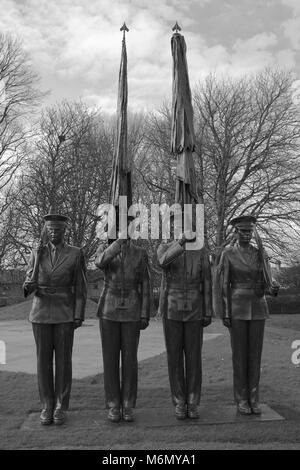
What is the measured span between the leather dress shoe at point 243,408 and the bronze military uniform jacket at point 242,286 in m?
0.98

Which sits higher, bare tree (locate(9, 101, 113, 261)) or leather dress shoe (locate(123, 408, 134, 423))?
bare tree (locate(9, 101, 113, 261))

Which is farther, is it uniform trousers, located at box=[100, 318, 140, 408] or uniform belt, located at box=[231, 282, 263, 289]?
uniform belt, located at box=[231, 282, 263, 289]

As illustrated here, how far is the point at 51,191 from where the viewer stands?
967 inches

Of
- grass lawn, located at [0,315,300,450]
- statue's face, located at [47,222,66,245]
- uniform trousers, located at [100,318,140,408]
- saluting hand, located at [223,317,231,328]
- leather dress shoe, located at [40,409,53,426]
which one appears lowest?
grass lawn, located at [0,315,300,450]

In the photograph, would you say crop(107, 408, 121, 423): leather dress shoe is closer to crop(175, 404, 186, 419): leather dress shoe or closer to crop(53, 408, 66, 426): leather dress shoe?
crop(53, 408, 66, 426): leather dress shoe

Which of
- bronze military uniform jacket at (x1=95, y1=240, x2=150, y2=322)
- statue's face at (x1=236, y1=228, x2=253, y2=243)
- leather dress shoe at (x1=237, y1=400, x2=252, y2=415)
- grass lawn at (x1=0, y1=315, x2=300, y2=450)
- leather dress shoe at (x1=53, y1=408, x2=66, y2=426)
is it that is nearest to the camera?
grass lawn at (x1=0, y1=315, x2=300, y2=450)

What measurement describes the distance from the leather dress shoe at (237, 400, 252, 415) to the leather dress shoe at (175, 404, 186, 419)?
68 cm

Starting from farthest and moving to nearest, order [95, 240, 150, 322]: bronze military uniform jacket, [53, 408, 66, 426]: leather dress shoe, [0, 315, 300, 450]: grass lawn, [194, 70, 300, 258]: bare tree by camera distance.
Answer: [194, 70, 300, 258]: bare tree, [95, 240, 150, 322]: bronze military uniform jacket, [53, 408, 66, 426]: leather dress shoe, [0, 315, 300, 450]: grass lawn

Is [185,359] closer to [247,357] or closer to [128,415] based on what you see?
[247,357]

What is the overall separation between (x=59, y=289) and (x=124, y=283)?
73 centimetres

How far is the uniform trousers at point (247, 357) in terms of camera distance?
18.6 ft

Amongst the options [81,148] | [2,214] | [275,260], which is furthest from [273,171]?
[2,214]

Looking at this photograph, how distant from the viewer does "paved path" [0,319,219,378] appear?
9.62m

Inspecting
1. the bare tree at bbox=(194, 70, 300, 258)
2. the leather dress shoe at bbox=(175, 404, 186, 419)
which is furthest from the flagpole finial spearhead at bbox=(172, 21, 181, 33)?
the bare tree at bbox=(194, 70, 300, 258)
